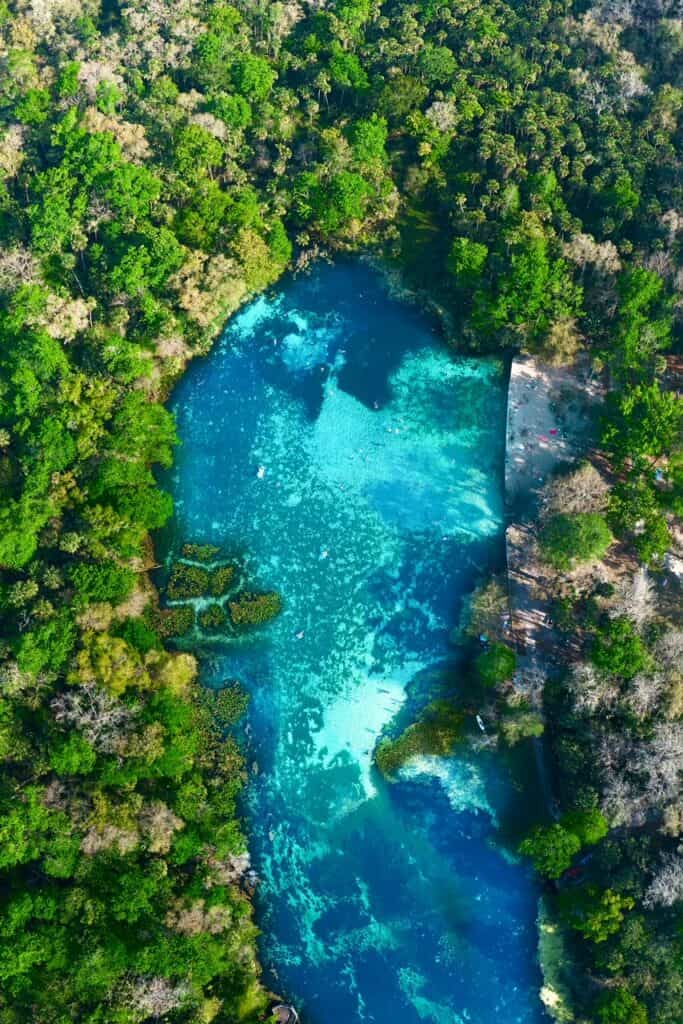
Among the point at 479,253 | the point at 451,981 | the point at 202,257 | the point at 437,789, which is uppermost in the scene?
the point at 479,253

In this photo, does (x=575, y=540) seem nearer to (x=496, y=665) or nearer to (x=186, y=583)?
(x=496, y=665)

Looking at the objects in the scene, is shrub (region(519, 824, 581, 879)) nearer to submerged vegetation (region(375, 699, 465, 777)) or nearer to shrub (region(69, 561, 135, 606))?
submerged vegetation (region(375, 699, 465, 777))

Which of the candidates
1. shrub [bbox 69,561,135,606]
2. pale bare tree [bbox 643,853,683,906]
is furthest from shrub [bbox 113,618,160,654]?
pale bare tree [bbox 643,853,683,906]

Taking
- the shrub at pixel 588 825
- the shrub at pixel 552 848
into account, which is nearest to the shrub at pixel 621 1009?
the shrub at pixel 552 848

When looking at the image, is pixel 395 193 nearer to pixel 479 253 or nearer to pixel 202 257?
pixel 479 253

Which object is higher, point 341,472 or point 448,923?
point 341,472

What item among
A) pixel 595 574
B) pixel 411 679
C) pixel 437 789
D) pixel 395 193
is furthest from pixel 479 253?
pixel 437 789

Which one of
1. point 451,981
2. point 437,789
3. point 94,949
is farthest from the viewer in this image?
point 437,789
